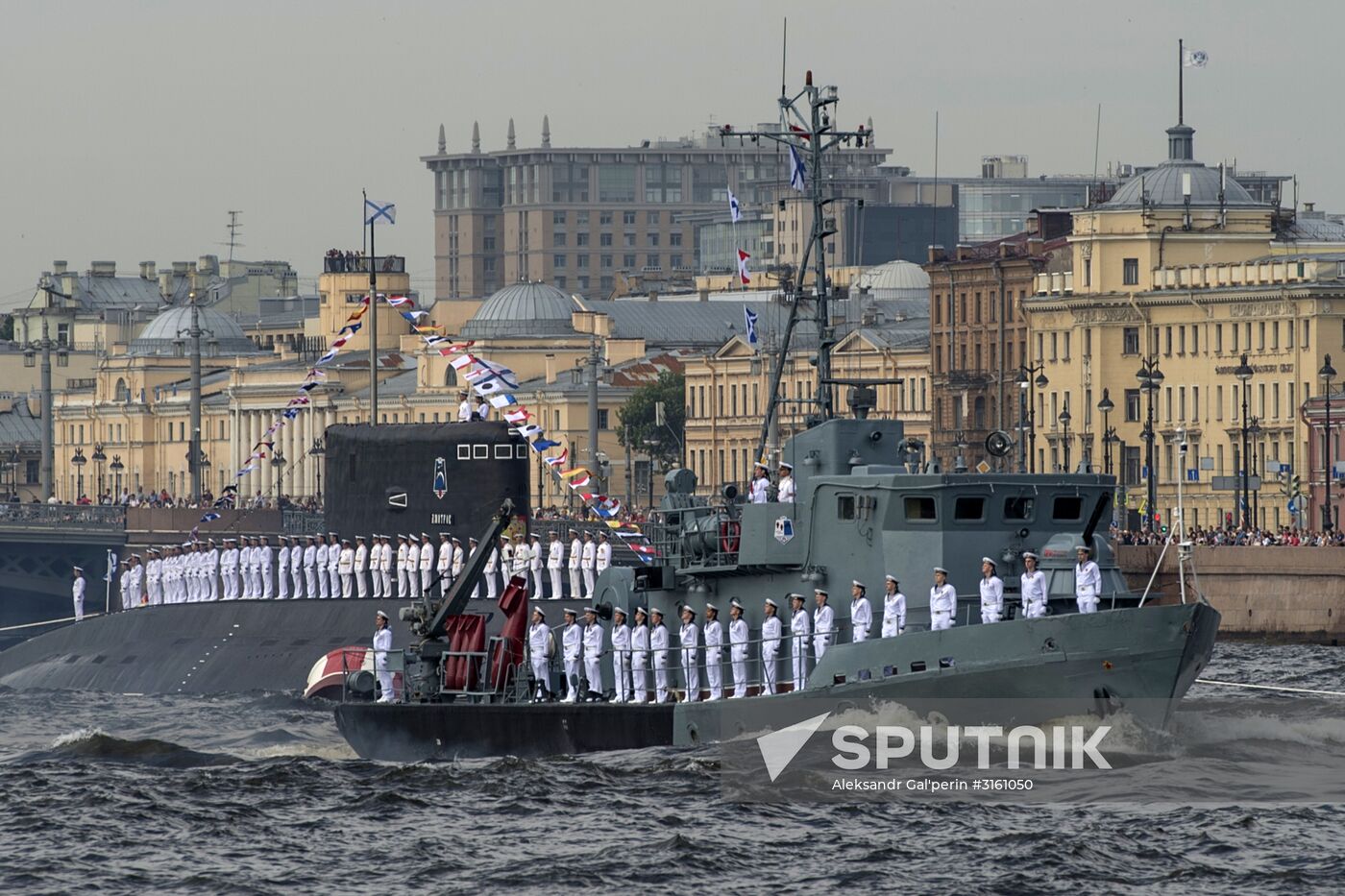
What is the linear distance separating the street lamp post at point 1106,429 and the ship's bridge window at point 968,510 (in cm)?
4256

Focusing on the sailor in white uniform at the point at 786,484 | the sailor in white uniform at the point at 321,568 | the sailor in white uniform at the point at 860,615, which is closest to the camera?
the sailor in white uniform at the point at 860,615

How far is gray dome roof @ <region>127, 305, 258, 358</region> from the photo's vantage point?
503ft

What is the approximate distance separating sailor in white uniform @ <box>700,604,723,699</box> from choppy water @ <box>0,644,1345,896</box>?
2.95ft

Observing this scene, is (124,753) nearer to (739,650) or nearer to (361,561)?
(739,650)

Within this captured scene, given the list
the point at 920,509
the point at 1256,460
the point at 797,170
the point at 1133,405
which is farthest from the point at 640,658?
the point at 1133,405

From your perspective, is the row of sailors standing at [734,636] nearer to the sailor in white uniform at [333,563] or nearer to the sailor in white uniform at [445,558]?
the sailor in white uniform at [445,558]

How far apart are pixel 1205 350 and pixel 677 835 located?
64.5 meters

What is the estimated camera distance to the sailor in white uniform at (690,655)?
116 ft

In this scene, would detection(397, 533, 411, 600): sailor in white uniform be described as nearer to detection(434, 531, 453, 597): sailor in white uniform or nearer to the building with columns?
detection(434, 531, 453, 597): sailor in white uniform

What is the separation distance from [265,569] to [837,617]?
2368cm

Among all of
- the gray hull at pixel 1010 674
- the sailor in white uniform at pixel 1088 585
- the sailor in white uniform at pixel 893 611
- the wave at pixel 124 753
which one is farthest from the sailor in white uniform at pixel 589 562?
the sailor in white uniform at pixel 1088 585

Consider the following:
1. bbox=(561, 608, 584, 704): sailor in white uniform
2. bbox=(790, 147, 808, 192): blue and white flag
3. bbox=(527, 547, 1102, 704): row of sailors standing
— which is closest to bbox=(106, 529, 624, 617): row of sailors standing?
bbox=(561, 608, 584, 704): sailor in white uniform

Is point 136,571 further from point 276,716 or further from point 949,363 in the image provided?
point 949,363

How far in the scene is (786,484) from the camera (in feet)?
118
